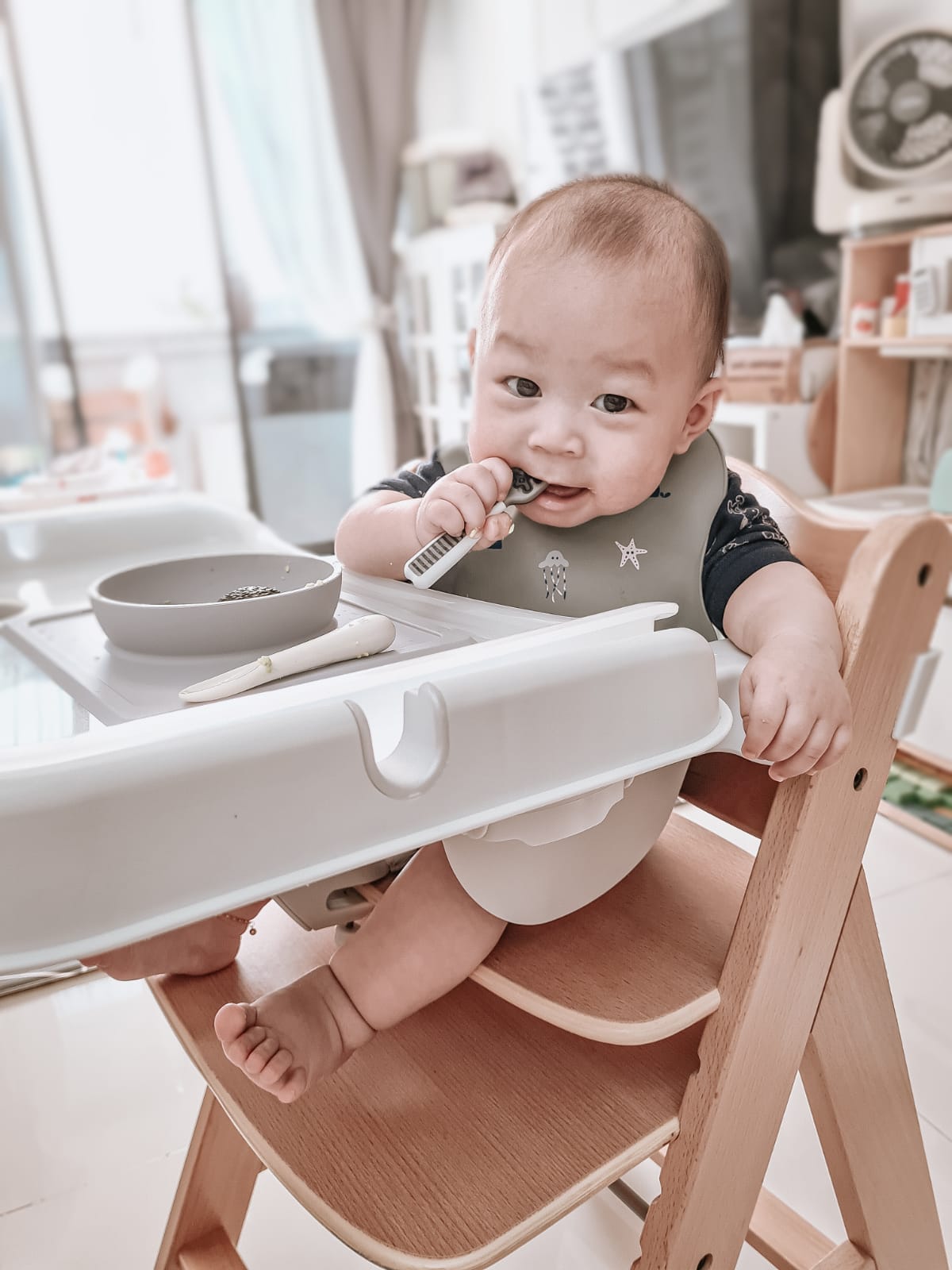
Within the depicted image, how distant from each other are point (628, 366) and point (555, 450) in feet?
0.24

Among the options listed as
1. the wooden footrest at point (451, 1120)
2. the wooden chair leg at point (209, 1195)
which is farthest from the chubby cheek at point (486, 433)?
the wooden chair leg at point (209, 1195)

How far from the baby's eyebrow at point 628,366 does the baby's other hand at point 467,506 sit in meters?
0.10

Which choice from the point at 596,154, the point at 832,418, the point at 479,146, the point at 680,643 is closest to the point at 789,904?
the point at 680,643

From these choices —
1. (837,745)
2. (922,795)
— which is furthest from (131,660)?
(922,795)

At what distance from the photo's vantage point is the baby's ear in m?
0.76

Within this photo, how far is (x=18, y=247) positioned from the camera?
3.24 metres

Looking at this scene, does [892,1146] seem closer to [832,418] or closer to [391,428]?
[832,418]

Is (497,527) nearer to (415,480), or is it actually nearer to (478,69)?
(415,480)

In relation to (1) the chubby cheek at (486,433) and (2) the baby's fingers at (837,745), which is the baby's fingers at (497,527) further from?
(2) the baby's fingers at (837,745)

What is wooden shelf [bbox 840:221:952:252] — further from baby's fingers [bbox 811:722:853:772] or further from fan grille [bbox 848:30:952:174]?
baby's fingers [bbox 811:722:853:772]

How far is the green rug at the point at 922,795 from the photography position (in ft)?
6.50

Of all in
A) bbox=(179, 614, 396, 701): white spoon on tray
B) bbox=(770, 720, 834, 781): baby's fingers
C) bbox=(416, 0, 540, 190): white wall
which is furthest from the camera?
bbox=(416, 0, 540, 190): white wall

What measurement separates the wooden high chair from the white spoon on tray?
0.87ft

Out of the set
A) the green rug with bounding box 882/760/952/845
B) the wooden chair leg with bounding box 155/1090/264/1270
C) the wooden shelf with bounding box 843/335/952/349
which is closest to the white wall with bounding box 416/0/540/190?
the wooden shelf with bounding box 843/335/952/349
